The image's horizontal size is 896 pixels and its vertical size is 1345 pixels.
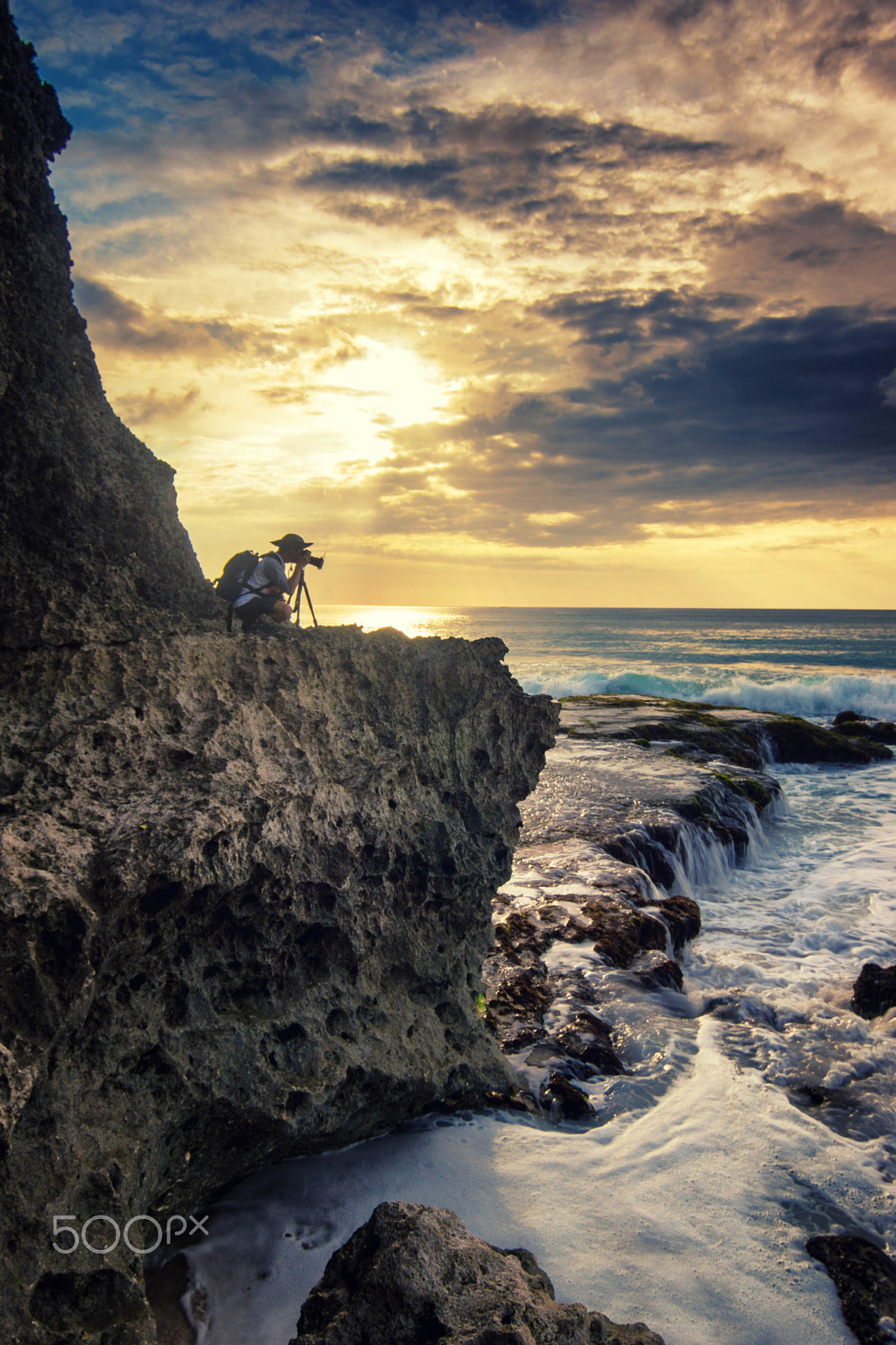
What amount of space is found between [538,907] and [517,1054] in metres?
3.02

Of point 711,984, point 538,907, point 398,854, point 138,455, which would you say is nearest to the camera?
point 138,455

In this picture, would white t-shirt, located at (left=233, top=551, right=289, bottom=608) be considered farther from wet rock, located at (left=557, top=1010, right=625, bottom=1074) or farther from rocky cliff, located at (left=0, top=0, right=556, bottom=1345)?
wet rock, located at (left=557, top=1010, right=625, bottom=1074)

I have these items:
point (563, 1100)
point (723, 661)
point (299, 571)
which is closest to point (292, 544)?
point (299, 571)

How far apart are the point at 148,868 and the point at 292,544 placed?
3.69 metres

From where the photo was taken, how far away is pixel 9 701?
365 cm

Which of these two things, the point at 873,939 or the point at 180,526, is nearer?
the point at 180,526

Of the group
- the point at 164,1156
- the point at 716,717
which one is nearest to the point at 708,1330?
the point at 164,1156

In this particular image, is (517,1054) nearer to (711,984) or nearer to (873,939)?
(711,984)

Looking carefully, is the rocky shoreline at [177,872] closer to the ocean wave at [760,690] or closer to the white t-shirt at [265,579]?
the white t-shirt at [265,579]

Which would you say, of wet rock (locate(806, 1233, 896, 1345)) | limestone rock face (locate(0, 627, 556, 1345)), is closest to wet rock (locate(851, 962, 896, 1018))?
wet rock (locate(806, 1233, 896, 1345))

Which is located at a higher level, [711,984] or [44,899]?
[44,899]

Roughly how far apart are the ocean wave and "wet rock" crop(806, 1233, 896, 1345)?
27.0 m

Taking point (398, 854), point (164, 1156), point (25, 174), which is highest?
point (25, 174)

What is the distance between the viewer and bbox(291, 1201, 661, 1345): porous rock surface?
2693 mm
